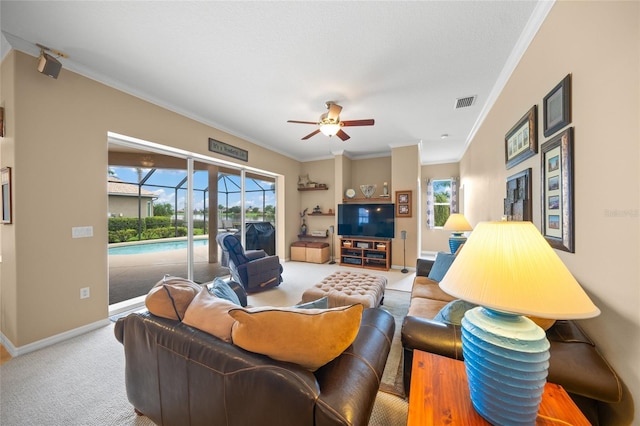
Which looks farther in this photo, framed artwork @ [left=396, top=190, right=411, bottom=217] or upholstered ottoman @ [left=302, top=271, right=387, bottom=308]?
framed artwork @ [left=396, top=190, right=411, bottom=217]

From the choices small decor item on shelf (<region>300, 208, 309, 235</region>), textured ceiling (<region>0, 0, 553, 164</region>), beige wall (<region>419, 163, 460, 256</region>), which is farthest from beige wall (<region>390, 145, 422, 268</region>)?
small decor item on shelf (<region>300, 208, 309, 235</region>)

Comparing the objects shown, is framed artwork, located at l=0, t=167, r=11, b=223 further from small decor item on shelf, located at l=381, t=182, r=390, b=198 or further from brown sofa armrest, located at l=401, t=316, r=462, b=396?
small decor item on shelf, located at l=381, t=182, r=390, b=198

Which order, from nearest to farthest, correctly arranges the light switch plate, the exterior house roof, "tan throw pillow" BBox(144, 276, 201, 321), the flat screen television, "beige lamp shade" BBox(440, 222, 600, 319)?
"beige lamp shade" BBox(440, 222, 600, 319) < "tan throw pillow" BBox(144, 276, 201, 321) < the light switch plate < the exterior house roof < the flat screen television

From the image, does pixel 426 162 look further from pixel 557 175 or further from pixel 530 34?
pixel 557 175

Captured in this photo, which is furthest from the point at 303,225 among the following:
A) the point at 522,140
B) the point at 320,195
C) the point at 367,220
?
the point at 522,140

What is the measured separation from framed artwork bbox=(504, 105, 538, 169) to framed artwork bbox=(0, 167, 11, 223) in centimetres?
450

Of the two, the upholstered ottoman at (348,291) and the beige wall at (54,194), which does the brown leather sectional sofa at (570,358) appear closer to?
the upholstered ottoman at (348,291)

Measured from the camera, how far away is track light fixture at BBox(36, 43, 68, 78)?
2.04 meters

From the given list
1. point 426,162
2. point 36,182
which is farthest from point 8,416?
point 426,162

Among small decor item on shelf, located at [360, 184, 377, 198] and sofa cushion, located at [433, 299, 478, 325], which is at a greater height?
small decor item on shelf, located at [360, 184, 377, 198]

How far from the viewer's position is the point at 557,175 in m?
1.45

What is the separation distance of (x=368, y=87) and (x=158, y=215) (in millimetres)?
3489

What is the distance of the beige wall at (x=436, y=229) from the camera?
6586 mm

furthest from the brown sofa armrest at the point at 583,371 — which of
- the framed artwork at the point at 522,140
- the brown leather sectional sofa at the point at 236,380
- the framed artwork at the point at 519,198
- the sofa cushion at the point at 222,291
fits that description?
the sofa cushion at the point at 222,291
